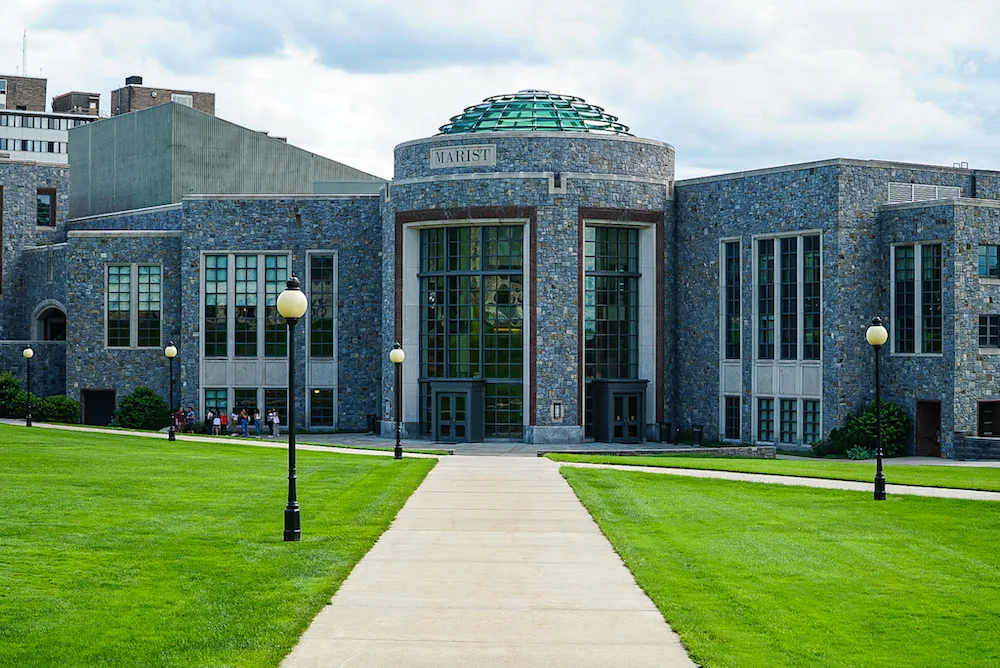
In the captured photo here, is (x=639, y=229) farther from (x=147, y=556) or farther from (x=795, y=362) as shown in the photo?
(x=147, y=556)

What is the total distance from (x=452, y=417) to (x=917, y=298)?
61.8 ft

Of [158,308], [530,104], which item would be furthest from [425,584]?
[158,308]

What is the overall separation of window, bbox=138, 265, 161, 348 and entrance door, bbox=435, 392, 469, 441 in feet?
54.7

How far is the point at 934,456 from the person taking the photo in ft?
149

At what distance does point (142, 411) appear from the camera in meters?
58.3

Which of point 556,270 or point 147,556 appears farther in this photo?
point 556,270

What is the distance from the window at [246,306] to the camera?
57.5 m

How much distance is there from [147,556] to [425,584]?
412cm

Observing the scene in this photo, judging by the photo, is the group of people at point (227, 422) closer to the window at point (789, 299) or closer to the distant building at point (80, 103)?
the window at point (789, 299)

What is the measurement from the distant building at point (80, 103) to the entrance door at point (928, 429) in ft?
364

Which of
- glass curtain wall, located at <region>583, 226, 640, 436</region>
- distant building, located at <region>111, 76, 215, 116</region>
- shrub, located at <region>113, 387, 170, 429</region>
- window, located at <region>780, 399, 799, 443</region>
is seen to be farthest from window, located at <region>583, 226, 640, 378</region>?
distant building, located at <region>111, 76, 215, 116</region>

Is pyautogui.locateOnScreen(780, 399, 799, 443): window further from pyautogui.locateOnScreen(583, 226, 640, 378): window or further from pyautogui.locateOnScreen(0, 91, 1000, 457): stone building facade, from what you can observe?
pyautogui.locateOnScreen(583, 226, 640, 378): window

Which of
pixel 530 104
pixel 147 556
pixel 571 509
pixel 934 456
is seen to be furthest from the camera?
pixel 530 104

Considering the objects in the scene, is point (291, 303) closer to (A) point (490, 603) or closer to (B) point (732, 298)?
(A) point (490, 603)
